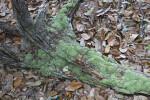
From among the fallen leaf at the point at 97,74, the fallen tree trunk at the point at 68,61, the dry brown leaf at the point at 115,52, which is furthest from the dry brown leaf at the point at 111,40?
the fallen leaf at the point at 97,74

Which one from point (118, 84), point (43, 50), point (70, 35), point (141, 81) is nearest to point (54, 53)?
point (43, 50)

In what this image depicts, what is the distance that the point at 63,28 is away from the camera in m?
2.78

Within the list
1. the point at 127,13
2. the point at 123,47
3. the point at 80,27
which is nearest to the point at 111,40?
the point at 123,47

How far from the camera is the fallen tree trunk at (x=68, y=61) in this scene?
199cm

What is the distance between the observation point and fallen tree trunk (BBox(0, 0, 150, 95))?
1993 millimetres

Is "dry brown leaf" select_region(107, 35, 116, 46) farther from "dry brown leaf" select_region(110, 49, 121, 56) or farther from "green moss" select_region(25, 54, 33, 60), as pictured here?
"green moss" select_region(25, 54, 33, 60)

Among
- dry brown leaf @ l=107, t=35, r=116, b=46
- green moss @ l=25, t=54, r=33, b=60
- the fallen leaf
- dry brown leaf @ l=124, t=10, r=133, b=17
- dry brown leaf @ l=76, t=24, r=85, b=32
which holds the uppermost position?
dry brown leaf @ l=124, t=10, r=133, b=17

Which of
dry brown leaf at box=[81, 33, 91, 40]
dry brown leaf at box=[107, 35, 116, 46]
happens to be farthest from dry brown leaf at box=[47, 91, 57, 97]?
dry brown leaf at box=[107, 35, 116, 46]

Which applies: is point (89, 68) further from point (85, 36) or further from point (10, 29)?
point (10, 29)

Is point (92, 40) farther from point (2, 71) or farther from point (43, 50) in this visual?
point (2, 71)

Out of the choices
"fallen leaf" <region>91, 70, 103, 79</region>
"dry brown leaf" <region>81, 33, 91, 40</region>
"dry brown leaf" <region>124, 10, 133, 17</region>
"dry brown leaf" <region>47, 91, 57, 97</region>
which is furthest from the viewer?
"dry brown leaf" <region>124, 10, 133, 17</region>

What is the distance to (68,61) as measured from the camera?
7.46 feet

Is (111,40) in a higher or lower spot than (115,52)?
higher

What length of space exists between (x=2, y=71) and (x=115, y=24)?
2123mm
